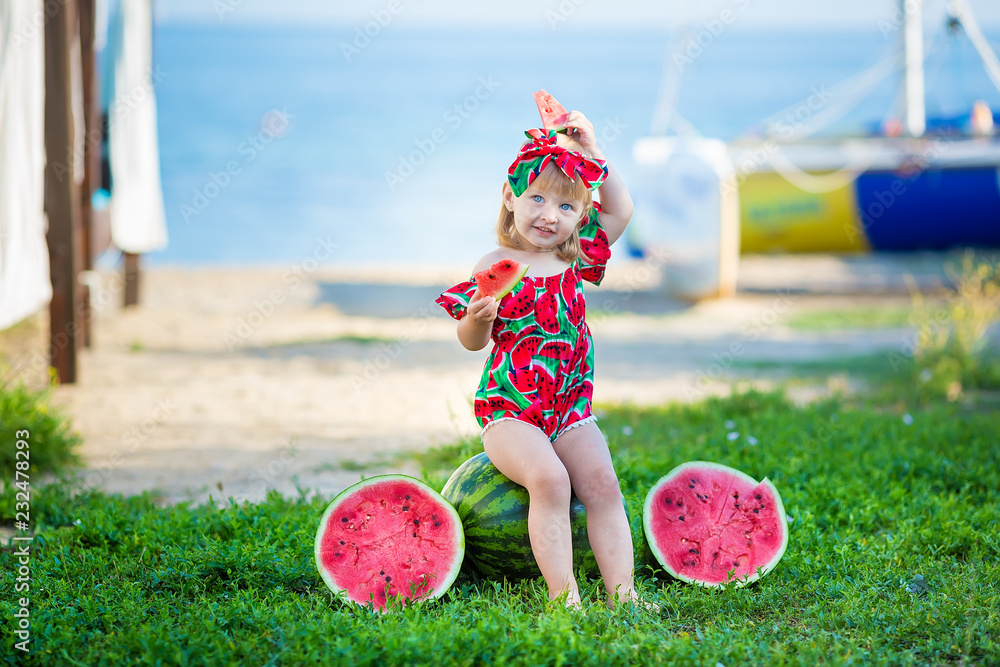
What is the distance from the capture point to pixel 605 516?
3.29 meters

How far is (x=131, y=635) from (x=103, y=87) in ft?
24.1

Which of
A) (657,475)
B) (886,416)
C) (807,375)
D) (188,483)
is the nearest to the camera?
(657,475)

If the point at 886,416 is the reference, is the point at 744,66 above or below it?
above

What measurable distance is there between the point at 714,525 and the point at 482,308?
140 cm

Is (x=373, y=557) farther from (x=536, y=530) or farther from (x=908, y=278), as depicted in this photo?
(x=908, y=278)

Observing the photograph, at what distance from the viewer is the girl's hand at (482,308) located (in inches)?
123

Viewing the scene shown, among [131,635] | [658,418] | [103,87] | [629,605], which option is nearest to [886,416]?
[658,418]

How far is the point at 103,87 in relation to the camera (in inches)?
349

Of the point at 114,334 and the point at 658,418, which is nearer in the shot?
the point at 658,418

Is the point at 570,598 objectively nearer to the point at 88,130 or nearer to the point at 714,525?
the point at 714,525

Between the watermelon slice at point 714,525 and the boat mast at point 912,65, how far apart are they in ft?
34.8

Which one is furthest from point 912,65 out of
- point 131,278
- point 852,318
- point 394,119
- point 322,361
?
point 394,119

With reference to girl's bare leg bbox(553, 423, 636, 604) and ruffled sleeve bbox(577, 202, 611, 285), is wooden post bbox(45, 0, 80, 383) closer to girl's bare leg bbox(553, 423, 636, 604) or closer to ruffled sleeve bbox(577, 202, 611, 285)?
ruffled sleeve bbox(577, 202, 611, 285)

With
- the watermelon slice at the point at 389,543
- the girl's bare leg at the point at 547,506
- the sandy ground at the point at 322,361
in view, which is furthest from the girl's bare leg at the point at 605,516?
the sandy ground at the point at 322,361
